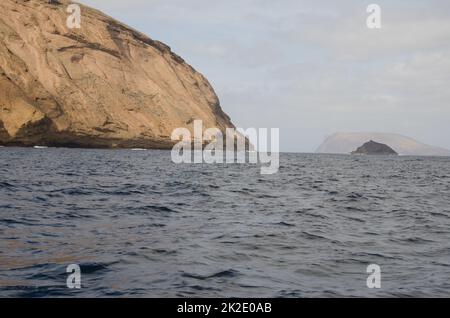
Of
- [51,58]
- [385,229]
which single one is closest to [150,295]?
[385,229]

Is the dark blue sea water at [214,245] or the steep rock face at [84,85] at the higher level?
the steep rock face at [84,85]

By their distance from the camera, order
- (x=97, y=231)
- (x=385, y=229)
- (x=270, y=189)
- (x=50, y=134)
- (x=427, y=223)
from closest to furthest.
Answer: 1. (x=97, y=231)
2. (x=385, y=229)
3. (x=427, y=223)
4. (x=270, y=189)
5. (x=50, y=134)

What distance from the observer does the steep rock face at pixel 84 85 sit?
2987 inches

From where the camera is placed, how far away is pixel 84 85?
9125 centimetres

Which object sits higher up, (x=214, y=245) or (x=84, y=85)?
(x=84, y=85)

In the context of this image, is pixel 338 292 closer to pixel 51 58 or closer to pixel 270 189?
pixel 270 189

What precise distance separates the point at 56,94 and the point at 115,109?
12.0 m

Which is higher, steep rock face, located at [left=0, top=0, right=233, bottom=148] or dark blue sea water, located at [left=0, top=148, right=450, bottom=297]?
steep rock face, located at [left=0, top=0, right=233, bottom=148]

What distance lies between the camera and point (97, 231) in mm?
11219

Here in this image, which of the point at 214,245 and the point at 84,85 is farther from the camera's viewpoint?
the point at 84,85

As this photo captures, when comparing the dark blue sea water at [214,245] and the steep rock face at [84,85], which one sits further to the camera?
the steep rock face at [84,85]

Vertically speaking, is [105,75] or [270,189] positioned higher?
[105,75]

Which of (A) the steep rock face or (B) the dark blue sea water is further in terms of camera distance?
(A) the steep rock face

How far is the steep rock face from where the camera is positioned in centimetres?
7588
